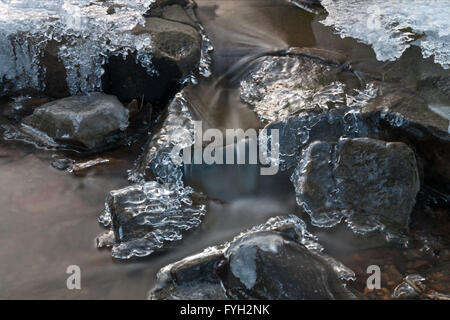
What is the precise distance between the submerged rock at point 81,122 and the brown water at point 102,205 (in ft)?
0.58

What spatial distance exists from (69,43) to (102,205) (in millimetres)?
2080

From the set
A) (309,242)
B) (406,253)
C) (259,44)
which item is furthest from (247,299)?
(259,44)

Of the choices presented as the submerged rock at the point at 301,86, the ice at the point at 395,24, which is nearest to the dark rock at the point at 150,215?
the submerged rock at the point at 301,86

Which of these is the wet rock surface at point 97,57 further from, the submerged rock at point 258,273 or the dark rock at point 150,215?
the submerged rock at point 258,273

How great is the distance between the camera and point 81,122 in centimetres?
445

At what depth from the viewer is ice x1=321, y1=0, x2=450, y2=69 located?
4809 mm

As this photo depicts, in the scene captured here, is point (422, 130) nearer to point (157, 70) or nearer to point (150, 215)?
point (150, 215)

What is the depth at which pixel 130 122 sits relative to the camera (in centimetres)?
478

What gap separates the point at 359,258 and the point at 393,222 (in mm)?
417

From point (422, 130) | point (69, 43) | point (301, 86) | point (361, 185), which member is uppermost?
point (69, 43)

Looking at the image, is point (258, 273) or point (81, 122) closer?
point (258, 273)

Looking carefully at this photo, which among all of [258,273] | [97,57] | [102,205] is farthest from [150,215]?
[97,57]

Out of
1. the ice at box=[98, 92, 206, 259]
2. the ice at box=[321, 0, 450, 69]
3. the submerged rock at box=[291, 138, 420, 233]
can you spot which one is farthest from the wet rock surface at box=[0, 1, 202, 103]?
the submerged rock at box=[291, 138, 420, 233]

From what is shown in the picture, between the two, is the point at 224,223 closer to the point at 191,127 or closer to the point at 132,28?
the point at 191,127
